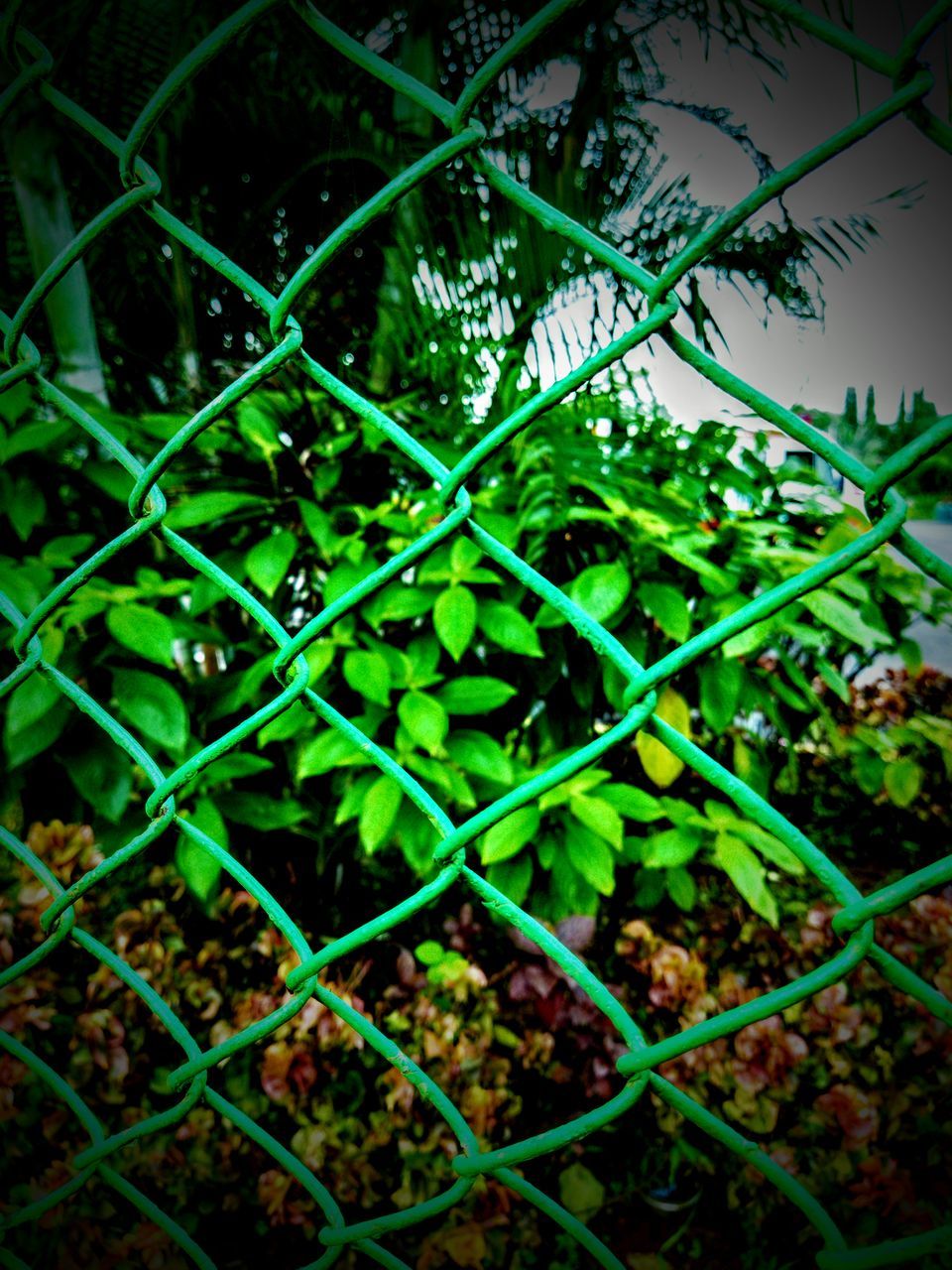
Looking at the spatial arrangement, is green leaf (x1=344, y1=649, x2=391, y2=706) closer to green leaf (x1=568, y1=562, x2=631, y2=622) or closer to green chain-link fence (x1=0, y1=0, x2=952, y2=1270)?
green leaf (x1=568, y1=562, x2=631, y2=622)

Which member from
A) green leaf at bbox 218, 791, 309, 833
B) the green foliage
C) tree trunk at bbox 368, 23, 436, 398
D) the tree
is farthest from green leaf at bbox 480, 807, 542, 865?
tree trunk at bbox 368, 23, 436, 398

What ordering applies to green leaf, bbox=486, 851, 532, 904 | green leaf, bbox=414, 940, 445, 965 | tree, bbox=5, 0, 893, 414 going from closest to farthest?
tree, bbox=5, 0, 893, 414, green leaf, bbox=486, 851, 532, 904, green leaf, bbox=414, 940, 445, 965

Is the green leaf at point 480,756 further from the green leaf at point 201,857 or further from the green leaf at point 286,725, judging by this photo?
the green leaf at point 201,857

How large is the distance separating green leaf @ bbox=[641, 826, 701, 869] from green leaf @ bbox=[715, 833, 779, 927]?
7 centimetres

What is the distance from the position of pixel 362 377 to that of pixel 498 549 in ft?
3.26

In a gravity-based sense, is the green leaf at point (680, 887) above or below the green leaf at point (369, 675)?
below

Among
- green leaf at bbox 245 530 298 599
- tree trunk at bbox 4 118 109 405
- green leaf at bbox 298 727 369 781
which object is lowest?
green leaf at bbox 298 727 369 781

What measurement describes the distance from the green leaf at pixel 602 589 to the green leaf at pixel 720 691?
24 cm

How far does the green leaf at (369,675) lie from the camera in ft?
3.54

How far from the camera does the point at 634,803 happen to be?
1.20 metres

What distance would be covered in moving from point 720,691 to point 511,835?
421 mm

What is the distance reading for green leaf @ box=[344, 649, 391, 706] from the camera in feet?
3.54

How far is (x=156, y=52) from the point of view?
3.41 feet

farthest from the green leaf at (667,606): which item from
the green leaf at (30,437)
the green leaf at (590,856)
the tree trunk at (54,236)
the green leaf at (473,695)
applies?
the tree trunk at (54,236)
